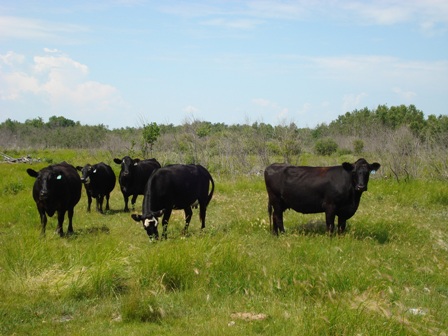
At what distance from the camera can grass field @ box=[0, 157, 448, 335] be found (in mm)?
5691

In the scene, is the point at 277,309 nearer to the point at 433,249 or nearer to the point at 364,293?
the point at 364,293

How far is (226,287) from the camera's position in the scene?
23.4ft

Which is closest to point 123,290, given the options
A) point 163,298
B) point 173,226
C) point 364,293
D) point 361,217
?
point 163,298

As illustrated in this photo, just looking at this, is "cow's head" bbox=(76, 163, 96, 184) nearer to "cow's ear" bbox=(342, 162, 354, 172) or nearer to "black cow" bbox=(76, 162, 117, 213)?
"black cow" bbox=(76, 162, 117, 213)

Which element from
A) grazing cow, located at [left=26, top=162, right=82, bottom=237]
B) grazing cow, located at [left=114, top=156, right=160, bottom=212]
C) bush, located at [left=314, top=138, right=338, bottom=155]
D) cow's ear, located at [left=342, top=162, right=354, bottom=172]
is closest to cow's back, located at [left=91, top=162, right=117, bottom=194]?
grazing cow, located at [left=114, top=156, right=160, bottom=212]

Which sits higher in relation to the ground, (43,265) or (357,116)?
(357,116)

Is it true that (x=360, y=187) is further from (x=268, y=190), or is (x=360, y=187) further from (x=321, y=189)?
(x=268, y=190)

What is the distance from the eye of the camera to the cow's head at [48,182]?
1145 centimetres

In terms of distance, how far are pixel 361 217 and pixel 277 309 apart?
7249 mm

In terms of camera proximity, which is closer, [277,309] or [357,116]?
[277,309]

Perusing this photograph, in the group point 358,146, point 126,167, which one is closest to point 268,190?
point 126,167

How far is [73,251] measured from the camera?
8.25m

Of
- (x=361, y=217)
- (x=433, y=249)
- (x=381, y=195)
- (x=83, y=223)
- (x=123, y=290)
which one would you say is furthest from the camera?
(x=381, y=195)

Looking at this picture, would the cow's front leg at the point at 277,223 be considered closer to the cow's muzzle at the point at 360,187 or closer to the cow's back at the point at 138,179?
the cow's muzzle at the point at 360,187
